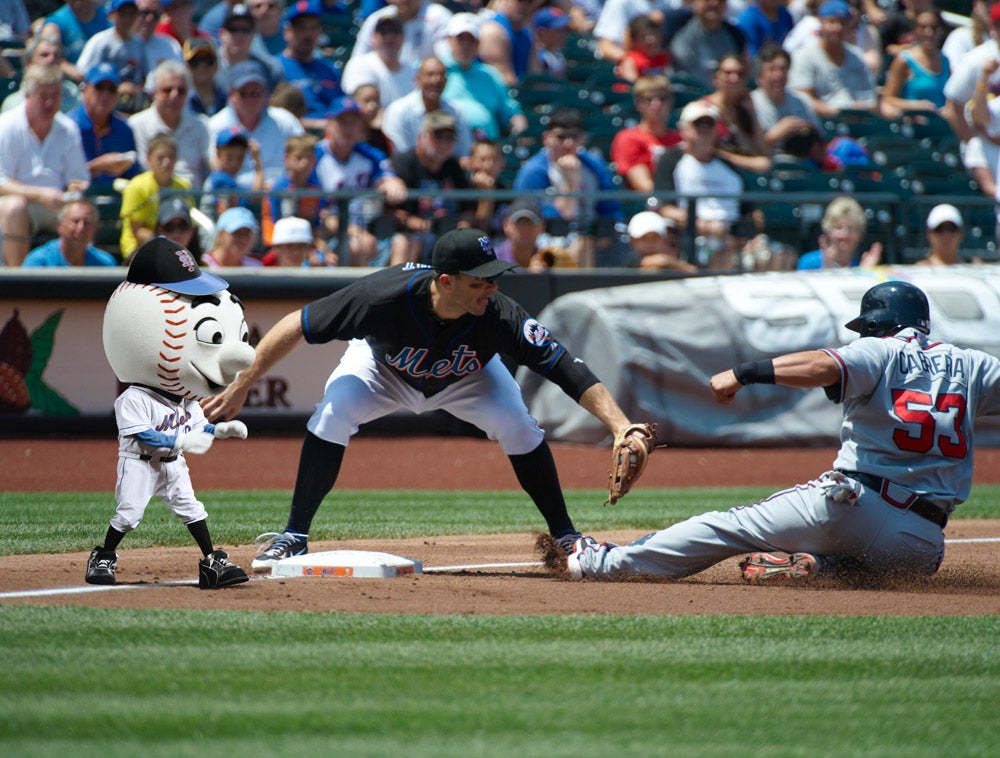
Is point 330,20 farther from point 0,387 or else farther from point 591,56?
point 0,387

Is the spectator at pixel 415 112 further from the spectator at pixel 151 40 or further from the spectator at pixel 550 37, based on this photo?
the spectator at pixel 550 37

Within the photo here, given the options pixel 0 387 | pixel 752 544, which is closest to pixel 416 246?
pixel 0 387

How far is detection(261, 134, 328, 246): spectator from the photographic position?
12.1 meters

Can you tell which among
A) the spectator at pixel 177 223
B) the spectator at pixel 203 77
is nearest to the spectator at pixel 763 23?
the spectator at pixel 203 77

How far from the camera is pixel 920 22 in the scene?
57.2 ft

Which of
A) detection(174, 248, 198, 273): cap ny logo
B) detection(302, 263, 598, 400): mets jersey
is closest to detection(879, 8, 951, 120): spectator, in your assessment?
detection(302, 263, 598, 400): mets jersey

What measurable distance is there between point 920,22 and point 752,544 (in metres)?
13.6

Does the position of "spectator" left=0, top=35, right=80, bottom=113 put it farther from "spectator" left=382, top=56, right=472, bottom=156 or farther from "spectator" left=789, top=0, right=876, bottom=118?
"spectator" left=789, top=0, right=876, bottom=118

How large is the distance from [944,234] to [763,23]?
5526mm

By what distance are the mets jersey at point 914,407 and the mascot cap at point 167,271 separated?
2.44m

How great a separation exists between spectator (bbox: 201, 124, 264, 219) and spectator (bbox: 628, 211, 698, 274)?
11.3ft

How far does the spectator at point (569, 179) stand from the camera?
12820mm

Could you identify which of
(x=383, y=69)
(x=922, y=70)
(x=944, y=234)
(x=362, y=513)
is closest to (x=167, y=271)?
(x=362, y=513)

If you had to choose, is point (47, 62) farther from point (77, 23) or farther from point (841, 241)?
point (841, 241)
